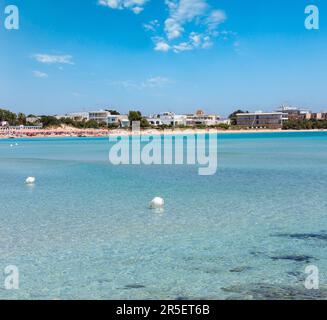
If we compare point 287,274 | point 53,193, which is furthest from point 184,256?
point 53,193

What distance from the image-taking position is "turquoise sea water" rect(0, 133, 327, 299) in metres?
8.48

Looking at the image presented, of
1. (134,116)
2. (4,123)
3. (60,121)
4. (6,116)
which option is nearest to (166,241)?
(134,116)

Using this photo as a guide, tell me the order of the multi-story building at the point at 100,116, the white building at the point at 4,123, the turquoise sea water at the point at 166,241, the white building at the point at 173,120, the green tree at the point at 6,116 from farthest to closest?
the white building at the point at 173,120 < the multi-story building at the point at 100,116 < the green tree at the point at 6,116 < the white building at the point at 4,123 < the turquoise sea water at the point at 166,241

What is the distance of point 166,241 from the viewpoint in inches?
456

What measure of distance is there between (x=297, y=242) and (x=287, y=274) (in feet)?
8.03

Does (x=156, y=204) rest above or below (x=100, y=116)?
below

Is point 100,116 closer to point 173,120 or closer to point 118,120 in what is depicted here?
point 118,120

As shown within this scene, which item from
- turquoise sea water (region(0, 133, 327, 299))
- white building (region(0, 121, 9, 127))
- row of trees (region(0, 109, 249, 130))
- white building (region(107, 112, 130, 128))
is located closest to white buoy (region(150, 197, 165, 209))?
turquoise sea water (region(0, 133, 327, 299))

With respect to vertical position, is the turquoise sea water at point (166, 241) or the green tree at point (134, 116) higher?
the green tree at point (134, 116)

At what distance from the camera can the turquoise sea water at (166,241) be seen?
8477mm

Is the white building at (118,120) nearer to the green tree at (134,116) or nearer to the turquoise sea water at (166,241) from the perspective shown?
the green tree at (134,116)

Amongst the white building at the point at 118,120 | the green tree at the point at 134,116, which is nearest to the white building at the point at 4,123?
the white building at the point at 118,120
